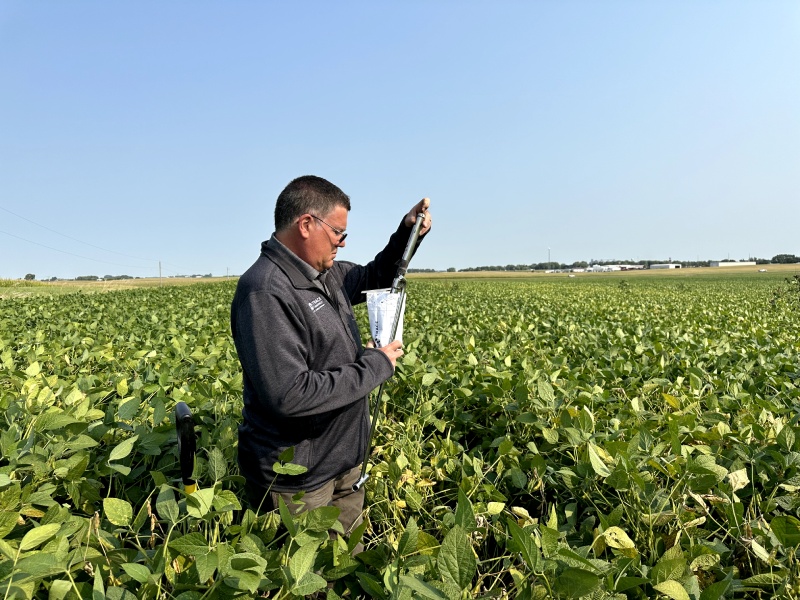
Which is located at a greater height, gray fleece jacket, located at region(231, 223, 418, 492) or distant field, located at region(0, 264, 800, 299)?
distant field, located at region(0, 264, 800, 299)

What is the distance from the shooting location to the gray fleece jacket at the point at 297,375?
201 cm

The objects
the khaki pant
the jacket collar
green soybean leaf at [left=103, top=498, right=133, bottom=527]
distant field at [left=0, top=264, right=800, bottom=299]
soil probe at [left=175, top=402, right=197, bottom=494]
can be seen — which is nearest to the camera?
green soybean leaf at [left=103, top=498, right=133, bottom=527]

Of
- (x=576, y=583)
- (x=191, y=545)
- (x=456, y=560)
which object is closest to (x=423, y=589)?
Answer: (x=456, y=560)

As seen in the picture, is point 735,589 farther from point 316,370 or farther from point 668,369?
point 668,369

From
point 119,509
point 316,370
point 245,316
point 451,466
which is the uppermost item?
point 245,316

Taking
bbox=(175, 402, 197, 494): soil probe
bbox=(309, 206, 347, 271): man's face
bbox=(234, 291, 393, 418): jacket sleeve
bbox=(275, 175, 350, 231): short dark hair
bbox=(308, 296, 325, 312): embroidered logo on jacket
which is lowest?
bbox=(175, 402, 197, 494): soil probe

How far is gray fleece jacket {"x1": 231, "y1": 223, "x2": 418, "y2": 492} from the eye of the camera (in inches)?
79.1

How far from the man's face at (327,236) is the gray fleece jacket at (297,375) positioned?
13cm

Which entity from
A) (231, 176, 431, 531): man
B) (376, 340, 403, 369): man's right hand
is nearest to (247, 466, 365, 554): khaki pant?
(231, 176, 431, 531): man

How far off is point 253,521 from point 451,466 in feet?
4.38

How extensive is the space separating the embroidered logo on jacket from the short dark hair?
374mm

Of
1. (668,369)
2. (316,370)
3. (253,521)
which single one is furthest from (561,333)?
(253,521)

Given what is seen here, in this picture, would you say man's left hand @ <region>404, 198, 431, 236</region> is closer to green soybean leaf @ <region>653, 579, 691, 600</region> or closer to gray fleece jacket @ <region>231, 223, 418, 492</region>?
gray fleece jacket @ <region>231, 223, 418, 492</region>

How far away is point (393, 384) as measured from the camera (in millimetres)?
4246
